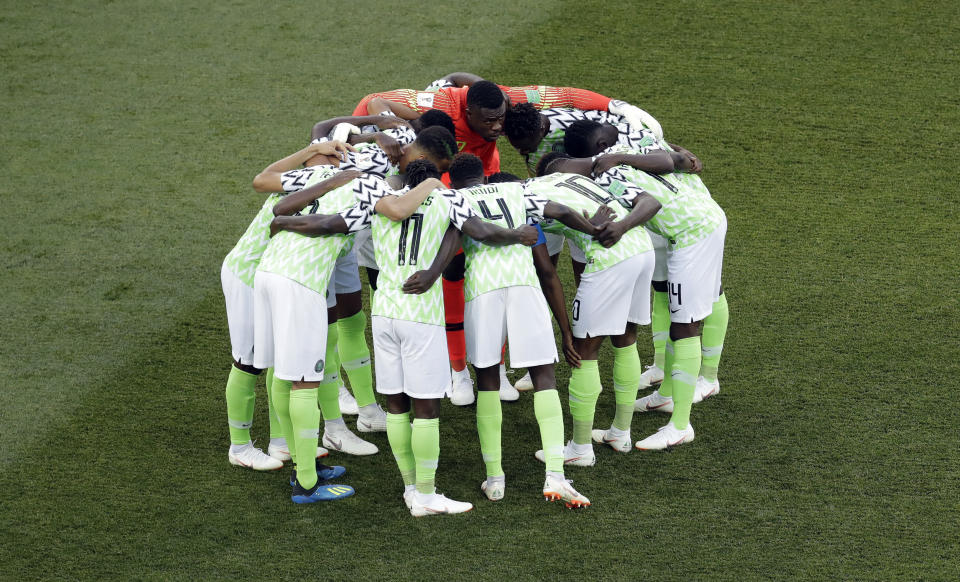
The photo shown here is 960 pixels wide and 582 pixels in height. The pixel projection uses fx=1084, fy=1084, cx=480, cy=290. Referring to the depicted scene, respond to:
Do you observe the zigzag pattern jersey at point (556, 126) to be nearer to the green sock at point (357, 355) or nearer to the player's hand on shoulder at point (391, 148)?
the player's hand on shoulder at point (391, 148)

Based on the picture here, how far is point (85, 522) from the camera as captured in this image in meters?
5.62

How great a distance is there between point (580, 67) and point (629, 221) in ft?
17.5

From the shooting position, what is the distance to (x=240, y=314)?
586 cm

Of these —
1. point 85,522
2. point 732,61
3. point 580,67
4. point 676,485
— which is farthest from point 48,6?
point 676,485

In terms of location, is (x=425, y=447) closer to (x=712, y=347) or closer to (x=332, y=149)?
(x=332, y=149)

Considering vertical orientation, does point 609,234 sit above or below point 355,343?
above

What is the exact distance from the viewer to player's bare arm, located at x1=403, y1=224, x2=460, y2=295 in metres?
5.41

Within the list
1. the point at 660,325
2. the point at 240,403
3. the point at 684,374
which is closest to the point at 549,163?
the point at 660,325

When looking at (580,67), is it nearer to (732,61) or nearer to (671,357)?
(732,61)

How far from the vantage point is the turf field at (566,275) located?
5.42 m

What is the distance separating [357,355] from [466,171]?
4.52 feet

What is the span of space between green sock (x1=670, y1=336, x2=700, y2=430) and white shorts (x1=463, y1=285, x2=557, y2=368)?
93cm

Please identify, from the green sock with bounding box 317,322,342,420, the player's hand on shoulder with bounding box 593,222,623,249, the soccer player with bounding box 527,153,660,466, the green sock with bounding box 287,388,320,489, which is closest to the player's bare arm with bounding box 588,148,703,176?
the soccer player with bounding box 527,153,660,466

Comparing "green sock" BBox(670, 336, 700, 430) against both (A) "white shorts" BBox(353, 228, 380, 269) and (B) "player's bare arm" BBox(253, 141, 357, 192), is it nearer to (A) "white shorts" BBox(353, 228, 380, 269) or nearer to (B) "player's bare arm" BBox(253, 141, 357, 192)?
(A) "white shorts" BBox(353, 228, 380, 269)
